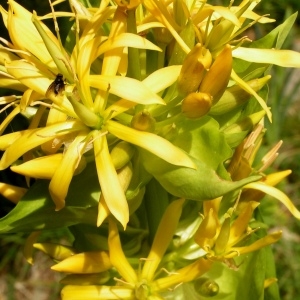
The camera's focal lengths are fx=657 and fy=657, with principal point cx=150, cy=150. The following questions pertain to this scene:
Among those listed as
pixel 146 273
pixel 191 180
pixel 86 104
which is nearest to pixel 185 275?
pixel 146 273

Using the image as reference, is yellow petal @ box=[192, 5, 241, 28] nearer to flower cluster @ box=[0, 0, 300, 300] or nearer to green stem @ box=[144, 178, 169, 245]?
flower cluster @ box=[0, 0, 300, 300]

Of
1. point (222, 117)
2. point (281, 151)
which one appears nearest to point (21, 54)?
point (222, 117)

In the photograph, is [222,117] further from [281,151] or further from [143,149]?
[281,151]

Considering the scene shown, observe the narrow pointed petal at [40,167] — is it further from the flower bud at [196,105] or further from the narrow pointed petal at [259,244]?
the narrow pointed petal at [259,244]

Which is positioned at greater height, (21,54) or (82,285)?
(21,54)

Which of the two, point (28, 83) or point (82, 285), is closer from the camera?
point (28, 83)

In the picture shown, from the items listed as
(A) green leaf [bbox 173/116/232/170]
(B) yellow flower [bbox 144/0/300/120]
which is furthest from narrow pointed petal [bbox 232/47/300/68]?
(A) green leaf [bbox 173/116/232/170]

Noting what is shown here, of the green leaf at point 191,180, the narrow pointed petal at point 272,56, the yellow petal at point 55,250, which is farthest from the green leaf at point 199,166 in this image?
the yellow petal at point 55,250
